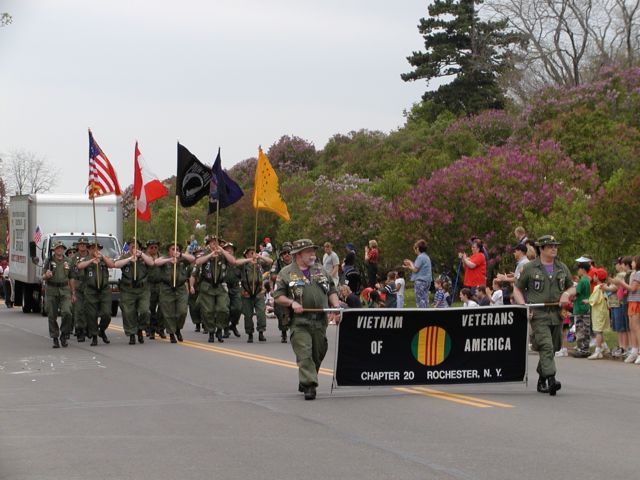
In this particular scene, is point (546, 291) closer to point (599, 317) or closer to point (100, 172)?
point (599, 317)

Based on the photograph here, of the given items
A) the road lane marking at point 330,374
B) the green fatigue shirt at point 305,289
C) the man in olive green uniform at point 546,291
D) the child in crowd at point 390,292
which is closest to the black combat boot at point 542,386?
the man in olive green uniform at point 546,291

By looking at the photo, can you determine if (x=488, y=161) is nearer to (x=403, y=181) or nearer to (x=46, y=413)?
(x=403, y=181)

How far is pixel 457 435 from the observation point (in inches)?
412

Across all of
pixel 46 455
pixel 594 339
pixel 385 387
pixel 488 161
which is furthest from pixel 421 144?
pixel 46 455

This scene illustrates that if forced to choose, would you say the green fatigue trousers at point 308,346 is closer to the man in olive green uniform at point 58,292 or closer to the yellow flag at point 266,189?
the man in olive green uniform at point 58,292

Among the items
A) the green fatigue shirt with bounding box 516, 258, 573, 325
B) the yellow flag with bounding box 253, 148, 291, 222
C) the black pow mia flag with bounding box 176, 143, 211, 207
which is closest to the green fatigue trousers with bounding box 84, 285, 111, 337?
the black pow mia flag with bounding box 176, 143, 211, 207

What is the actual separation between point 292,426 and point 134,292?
1115cm

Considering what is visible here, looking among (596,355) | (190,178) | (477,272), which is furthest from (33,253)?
(596,355)

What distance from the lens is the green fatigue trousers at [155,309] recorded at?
22.4 meters

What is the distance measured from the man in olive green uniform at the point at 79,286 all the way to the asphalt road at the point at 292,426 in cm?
441

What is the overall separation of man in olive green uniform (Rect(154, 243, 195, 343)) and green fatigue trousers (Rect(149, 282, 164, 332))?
→ 26 cm

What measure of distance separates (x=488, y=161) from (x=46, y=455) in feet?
84.6

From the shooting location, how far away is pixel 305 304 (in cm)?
1334

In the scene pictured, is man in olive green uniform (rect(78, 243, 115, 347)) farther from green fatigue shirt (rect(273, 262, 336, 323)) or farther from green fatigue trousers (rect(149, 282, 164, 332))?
green fatigue shirt (rect(273, 262, 336, 323))
